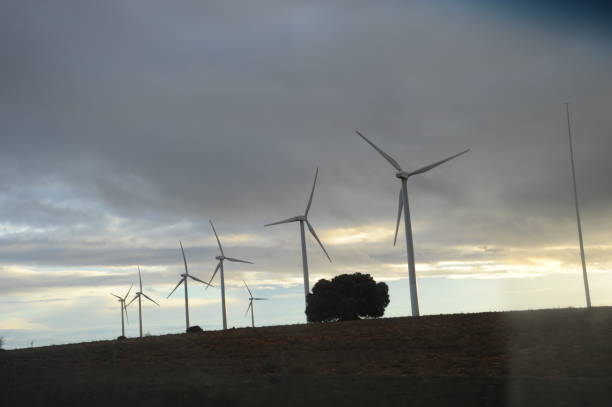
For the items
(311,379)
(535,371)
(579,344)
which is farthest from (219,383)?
(579,344)

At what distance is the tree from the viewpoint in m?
80.3

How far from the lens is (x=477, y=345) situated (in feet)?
157

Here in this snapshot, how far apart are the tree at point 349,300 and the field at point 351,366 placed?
38.7 ft

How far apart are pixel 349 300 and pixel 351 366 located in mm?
35001

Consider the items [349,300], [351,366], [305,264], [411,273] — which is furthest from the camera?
[305,264]

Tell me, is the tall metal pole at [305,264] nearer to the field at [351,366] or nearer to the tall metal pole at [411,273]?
the tall metal pole at [411,273]

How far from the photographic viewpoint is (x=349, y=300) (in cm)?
8006

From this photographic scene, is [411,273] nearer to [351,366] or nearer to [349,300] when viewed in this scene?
[349,300]

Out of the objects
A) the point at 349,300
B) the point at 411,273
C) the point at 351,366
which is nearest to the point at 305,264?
the point at 349,300

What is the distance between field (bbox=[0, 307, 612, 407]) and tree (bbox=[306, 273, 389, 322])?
11.8 metres

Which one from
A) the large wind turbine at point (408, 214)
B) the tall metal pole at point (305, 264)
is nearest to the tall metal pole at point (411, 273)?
the large wind turbine at point (408, 214)

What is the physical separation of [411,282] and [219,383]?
35067 mm

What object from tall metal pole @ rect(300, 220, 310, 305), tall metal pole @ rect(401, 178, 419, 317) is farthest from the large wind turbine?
tall metal pole @ rect(300, 220, 310, 305)

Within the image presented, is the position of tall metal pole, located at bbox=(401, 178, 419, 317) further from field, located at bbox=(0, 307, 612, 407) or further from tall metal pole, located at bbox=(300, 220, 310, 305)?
tall metal pole, located at bbox=(300, 220, 310, 305)
